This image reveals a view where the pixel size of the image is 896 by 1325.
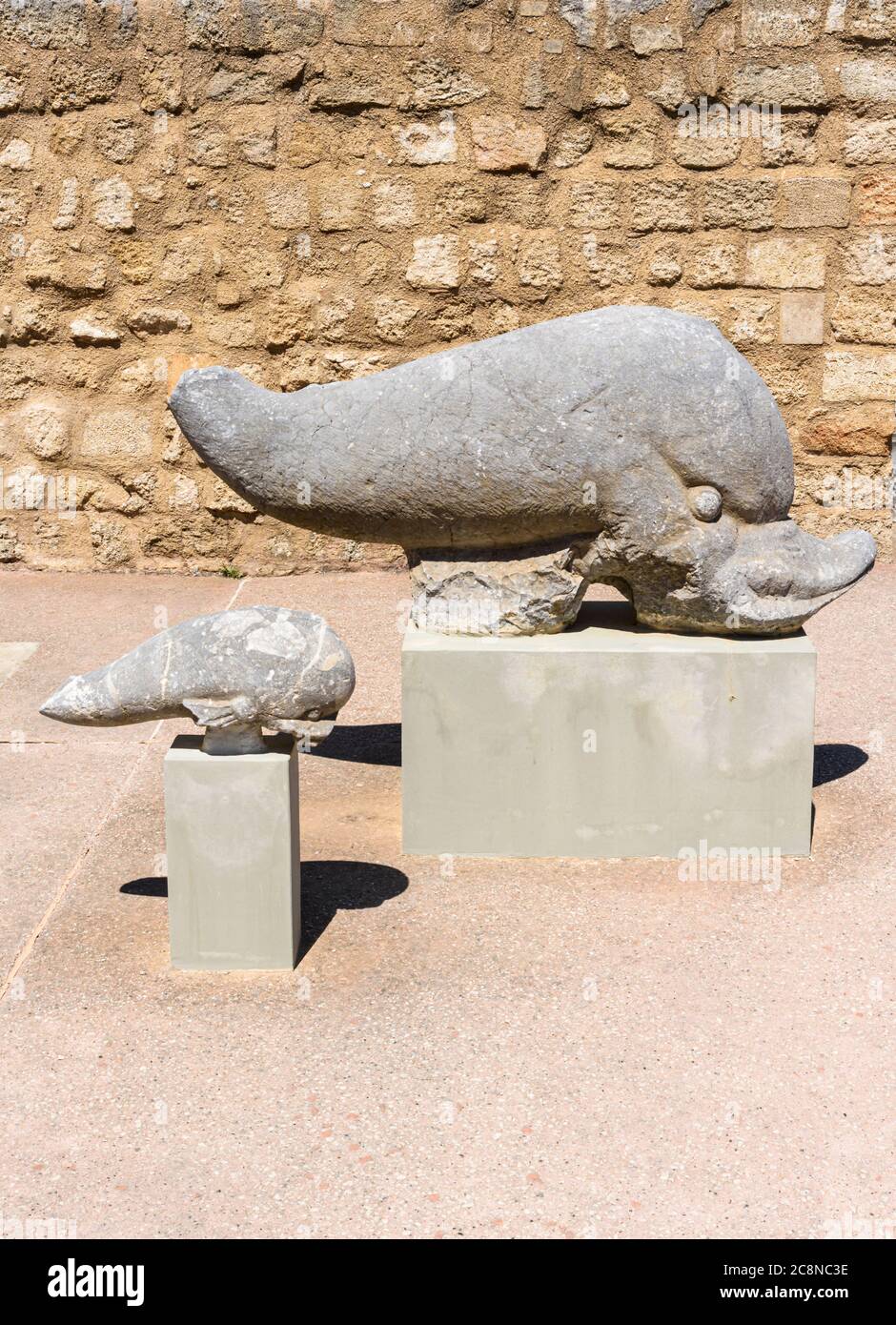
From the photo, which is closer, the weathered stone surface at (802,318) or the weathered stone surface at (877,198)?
the weathered stone surface at (877,198)

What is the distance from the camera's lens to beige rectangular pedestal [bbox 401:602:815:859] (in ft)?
13.0

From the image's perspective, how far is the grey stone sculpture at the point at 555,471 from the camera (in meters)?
3.86

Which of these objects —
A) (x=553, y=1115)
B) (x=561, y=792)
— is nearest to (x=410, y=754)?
(x=561, y=792)

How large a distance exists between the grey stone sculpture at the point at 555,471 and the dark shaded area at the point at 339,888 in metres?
0.73

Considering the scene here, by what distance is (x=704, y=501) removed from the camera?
3.92 m

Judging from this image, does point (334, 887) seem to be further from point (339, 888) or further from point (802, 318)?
point (802, 318)

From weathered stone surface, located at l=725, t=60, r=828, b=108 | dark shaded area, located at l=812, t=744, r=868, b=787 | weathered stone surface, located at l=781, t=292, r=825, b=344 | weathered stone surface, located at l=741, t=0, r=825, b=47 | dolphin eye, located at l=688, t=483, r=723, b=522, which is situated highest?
weathered stone surface, located at l=741, t=0, r=825, b=47

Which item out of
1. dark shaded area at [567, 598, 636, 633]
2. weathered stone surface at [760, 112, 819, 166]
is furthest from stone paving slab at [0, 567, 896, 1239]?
weathered stone surface at [760, 112, 819, 166]

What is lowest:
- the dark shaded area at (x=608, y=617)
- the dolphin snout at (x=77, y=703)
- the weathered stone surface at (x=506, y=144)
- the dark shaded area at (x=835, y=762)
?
the dark shaded area at (x=835, y=762)

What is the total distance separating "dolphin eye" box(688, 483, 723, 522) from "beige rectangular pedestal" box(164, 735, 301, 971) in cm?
133

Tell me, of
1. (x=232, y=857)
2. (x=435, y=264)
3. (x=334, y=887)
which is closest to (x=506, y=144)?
(x=435, y=264)

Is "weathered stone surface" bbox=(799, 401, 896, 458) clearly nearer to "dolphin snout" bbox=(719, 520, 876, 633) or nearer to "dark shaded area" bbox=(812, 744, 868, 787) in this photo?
"dark shaded area" bbox=(812, 744, 868, 787)

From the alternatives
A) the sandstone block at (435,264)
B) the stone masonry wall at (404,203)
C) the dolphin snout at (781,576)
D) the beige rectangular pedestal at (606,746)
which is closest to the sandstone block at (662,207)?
the stone masonry wall at (404,203)

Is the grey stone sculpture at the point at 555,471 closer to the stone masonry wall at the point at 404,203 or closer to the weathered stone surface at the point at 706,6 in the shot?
the stone masonry wall at the point at 404,203
